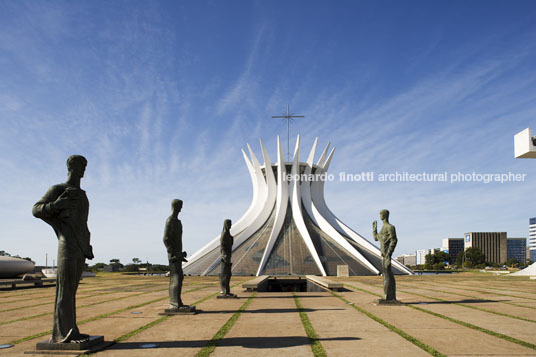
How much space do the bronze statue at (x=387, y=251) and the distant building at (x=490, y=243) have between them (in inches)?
7688

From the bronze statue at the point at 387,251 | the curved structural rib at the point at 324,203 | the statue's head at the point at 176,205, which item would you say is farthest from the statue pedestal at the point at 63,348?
the curved structural rib at the point at 324,203

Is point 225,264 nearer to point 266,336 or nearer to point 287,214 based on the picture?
point 266,336

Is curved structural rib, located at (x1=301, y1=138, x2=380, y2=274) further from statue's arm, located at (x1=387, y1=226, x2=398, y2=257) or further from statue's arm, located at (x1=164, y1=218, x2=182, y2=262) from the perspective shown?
statue's arm, located at (x1=164, y1=218, x2=182, y2=262)

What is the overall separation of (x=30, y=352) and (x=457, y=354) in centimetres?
623

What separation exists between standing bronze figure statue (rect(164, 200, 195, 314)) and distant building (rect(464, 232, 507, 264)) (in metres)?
200

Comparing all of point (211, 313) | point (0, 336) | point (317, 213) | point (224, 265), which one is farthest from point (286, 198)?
point (0, 336)

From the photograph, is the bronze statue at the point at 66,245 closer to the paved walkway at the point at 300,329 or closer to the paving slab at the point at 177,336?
the paved walkway at the point at 300,329

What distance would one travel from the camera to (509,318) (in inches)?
368

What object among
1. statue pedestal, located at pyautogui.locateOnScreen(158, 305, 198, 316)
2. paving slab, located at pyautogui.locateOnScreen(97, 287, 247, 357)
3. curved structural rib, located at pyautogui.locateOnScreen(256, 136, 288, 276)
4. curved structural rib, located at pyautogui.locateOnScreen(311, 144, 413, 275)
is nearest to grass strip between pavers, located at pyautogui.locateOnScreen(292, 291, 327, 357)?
paving slab, located at pyautogui.locateOnScreen(97, 287, 247, 357)

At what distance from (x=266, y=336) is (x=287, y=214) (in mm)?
38613

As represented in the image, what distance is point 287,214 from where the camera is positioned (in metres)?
45.9

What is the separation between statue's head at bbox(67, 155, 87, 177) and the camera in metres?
6.86

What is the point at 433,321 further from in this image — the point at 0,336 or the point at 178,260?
the point at 0,336

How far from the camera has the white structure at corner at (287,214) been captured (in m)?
40.0
